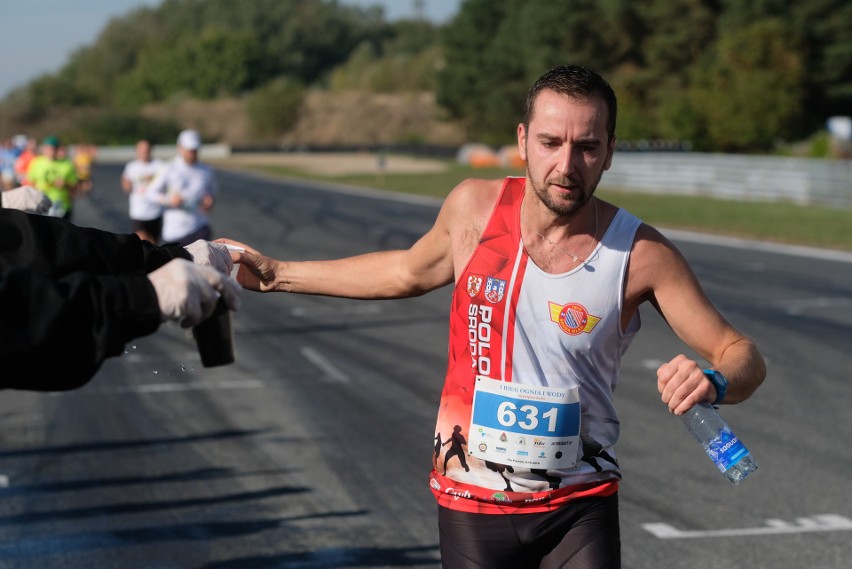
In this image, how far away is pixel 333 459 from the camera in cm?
938

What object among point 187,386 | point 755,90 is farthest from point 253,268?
point 755,90

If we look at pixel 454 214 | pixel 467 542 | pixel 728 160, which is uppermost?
pixel 454 214

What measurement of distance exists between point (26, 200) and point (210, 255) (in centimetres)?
252

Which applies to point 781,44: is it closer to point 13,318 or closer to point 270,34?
point 13,318

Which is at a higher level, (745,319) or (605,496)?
(605,496)

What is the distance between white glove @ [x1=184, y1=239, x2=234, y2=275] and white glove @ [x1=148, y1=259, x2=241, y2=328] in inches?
23.8

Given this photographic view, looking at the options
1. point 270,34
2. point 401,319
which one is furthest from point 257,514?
point 270,34

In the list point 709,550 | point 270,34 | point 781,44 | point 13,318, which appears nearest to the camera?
point 13,318

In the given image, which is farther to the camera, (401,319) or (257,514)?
(401,319)

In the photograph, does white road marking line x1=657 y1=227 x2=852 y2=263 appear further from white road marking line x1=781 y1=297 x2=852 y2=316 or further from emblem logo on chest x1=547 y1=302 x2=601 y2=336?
emblem logo on chest x1=547 y1=302 x2=601 y2=336

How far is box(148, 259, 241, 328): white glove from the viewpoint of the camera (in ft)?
8.91

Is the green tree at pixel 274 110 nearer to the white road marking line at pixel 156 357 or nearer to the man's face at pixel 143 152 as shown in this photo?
the man's face at pixel 143 152

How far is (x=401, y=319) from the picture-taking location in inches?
655

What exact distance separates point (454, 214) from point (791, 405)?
25.3 feet
